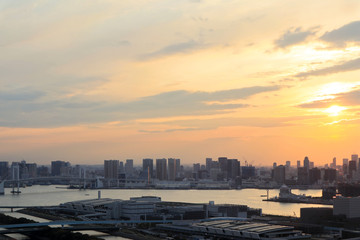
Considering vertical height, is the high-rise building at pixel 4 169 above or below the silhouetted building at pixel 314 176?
above

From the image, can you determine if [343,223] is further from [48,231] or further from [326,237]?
[48,231]

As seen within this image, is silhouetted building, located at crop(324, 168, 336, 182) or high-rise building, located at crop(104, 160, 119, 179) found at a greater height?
high-rise building, located at crop(104, 160, 119, 179)

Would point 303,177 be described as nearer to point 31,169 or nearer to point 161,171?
point 161,171

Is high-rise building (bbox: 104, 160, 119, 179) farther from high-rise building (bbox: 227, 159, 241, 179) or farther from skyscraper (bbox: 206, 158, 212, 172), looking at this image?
skyscraper (bbox: 206, 158, 212, 172)

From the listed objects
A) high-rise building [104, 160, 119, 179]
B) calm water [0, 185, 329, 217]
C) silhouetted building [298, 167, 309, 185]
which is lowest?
calm water [0, 185, 329, 217]

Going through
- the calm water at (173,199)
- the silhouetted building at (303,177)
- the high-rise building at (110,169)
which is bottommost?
the calm water at (173,199)

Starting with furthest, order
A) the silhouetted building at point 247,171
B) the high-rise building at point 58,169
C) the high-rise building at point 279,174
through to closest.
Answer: the high-rise building at point 58,169 < the silhouetted building at point 247,171 < the high-rise building at point 279,174

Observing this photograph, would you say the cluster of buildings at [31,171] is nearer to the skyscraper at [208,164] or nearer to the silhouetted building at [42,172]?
the silhouetted building at [42,172]

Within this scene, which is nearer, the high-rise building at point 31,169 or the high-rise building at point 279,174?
the high-rise building at point 279,174

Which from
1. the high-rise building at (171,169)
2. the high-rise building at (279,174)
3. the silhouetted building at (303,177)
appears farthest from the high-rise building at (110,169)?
the silhouetted building at (303,177)

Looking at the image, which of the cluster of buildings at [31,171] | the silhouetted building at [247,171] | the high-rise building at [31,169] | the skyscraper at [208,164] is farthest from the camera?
the skyscraper at [208,164]

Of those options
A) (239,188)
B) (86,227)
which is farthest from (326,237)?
(239,188)

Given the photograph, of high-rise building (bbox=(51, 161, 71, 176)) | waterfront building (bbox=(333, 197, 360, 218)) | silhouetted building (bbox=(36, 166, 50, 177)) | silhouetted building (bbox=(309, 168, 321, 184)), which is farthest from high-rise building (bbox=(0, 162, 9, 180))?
waterfront building (bbox=(333, 197, 360, 218))
